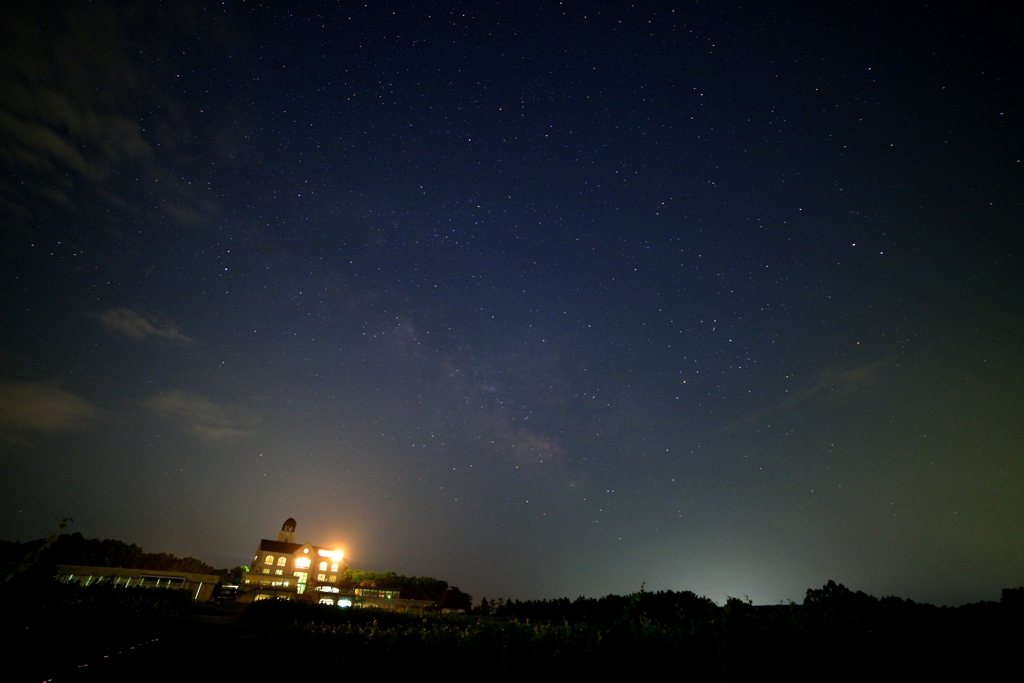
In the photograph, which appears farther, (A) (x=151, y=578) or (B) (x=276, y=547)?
(B) (x=276, y=547)

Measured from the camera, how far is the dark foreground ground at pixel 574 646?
5.41 metres

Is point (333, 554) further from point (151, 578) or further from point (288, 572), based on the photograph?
point (151, 578)

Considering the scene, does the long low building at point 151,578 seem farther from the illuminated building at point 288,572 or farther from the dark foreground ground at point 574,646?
the dark foreground ground at point 574,646

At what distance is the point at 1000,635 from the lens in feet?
16.0

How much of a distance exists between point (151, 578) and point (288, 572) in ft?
112

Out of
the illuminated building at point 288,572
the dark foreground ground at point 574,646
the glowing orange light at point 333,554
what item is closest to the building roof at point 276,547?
the illuminated building at point 288,572

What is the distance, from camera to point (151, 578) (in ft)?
163

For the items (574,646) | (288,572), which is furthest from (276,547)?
(574,646)

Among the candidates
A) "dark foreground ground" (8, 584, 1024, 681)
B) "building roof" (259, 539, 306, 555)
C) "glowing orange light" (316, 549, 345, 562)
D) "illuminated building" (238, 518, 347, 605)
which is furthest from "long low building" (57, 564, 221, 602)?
"glowing orange light" (316, 549, 345, 562)

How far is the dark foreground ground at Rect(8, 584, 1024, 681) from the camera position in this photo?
5414 mm

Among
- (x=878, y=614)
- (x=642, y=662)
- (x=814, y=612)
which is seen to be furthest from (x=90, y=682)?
(x=878, y=614)

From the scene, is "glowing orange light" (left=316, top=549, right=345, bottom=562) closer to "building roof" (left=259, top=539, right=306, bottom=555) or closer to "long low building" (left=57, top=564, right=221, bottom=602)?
"building roof" (left=259, top=539, right=306, bottom=555)

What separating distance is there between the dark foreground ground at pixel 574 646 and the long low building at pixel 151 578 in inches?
1100

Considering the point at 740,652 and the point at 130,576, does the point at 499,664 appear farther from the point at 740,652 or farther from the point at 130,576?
the point at 130,576
